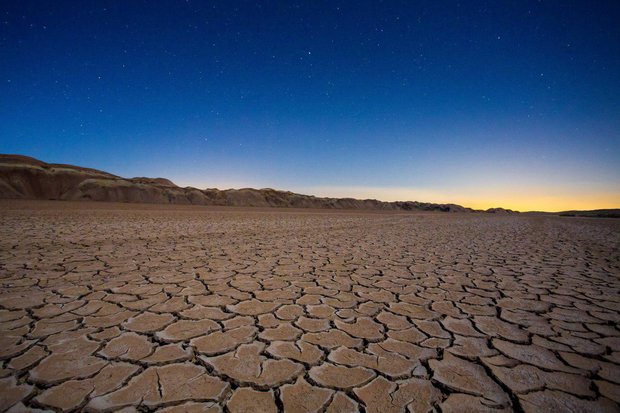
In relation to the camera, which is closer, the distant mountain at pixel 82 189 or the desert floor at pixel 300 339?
the desert floor at pixel 300 339

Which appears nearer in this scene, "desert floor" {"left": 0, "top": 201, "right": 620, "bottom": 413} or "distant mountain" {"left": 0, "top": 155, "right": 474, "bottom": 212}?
"desert floor" {"left": 0, "top": 201, "right": 620, "bottom": 413}

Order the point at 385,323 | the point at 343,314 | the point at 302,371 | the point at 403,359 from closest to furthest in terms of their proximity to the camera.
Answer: the point at 302,371
the point at 403,359
the point at 385,323
the point at 343,314

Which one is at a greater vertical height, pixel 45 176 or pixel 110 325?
pixel 45 176

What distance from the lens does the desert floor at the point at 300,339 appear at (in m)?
1.27

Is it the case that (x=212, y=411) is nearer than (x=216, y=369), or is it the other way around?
(x=212, y=411)

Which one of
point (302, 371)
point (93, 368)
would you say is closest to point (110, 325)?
point (93, 368)

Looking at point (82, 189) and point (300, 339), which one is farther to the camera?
point (82, 189)

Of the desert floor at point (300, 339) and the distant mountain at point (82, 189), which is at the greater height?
the distant mountain at point (82, 189)

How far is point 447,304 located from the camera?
2.46 metres

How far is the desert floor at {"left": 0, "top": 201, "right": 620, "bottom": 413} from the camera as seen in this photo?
127 cm

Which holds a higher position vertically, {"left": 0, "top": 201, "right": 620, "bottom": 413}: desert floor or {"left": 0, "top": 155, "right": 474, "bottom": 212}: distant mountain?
{"left": 0, "top": 155, "right": 474, "bottom": 212}: distant mountain

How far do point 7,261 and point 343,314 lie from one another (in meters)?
4.22

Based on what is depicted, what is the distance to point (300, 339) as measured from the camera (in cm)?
179

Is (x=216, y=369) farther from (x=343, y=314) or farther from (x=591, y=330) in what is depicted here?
(x=591, y=330)
